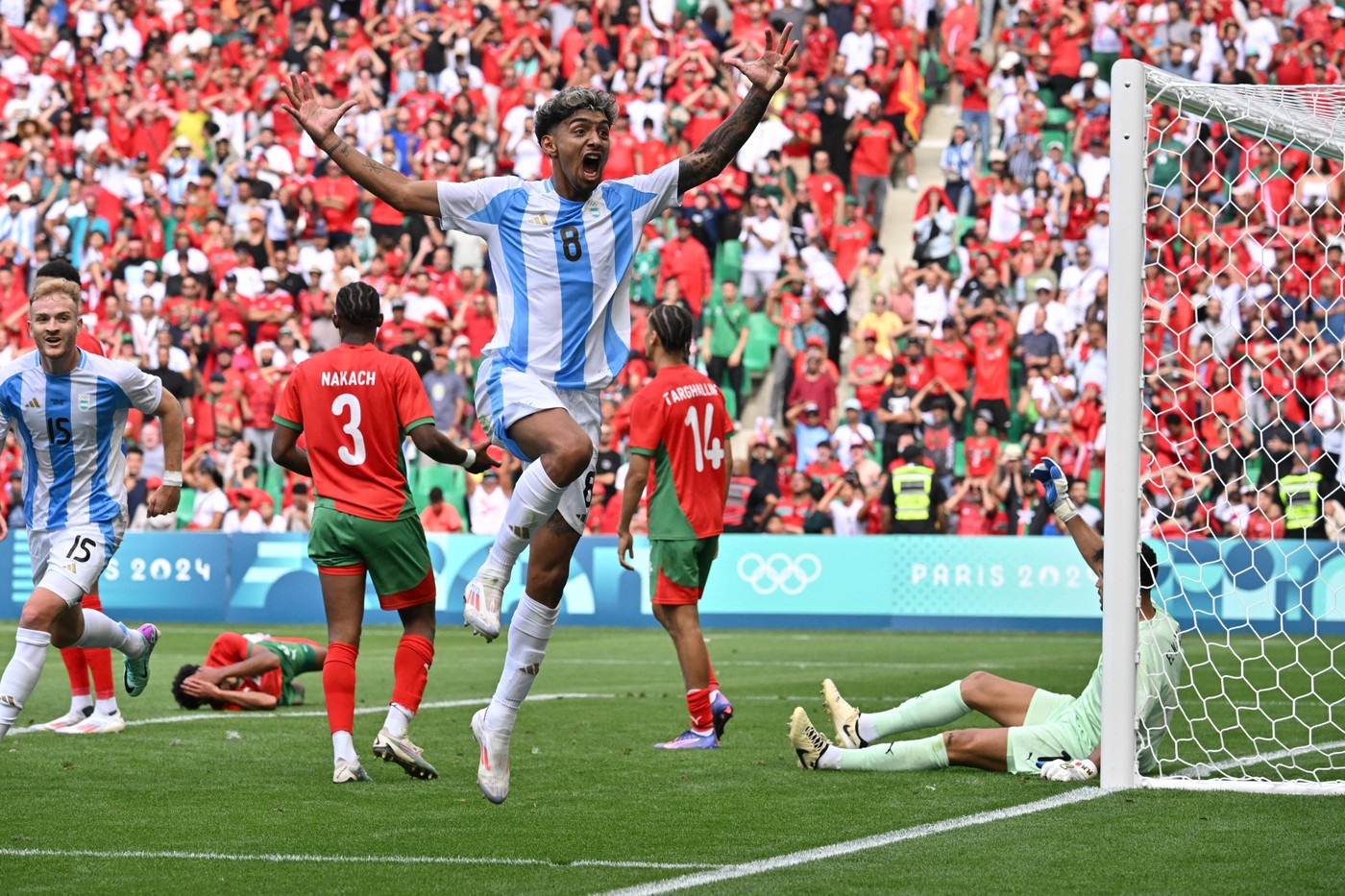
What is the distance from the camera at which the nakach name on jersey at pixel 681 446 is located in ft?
33.0

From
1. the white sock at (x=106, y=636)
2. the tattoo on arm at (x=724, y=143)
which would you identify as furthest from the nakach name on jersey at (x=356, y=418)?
the white sock at (x=106, y=636)

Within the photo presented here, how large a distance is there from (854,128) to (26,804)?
18.5m

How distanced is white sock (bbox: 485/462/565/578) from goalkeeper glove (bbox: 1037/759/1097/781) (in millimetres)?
2508

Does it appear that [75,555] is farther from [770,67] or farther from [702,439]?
[770,67]

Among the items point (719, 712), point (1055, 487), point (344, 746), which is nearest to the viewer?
point (1055, 487)

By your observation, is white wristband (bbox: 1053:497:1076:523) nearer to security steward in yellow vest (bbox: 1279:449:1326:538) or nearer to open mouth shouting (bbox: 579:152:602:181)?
open mouth shouting (bbox: 579:152:602:181)

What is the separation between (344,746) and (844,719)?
228 cm

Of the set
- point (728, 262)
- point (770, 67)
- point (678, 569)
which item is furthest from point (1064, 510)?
point (728, 262)

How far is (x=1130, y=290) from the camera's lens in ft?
24.8

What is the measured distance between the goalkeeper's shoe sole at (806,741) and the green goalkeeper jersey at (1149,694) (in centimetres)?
110

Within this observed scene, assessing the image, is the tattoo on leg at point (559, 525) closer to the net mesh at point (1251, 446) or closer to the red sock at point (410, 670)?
the red sock at point (410, 670)

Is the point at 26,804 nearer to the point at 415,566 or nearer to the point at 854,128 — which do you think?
the point at 415,566

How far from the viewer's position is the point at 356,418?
26.9 feet

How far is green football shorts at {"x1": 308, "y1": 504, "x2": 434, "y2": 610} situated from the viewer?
8.20 meters
